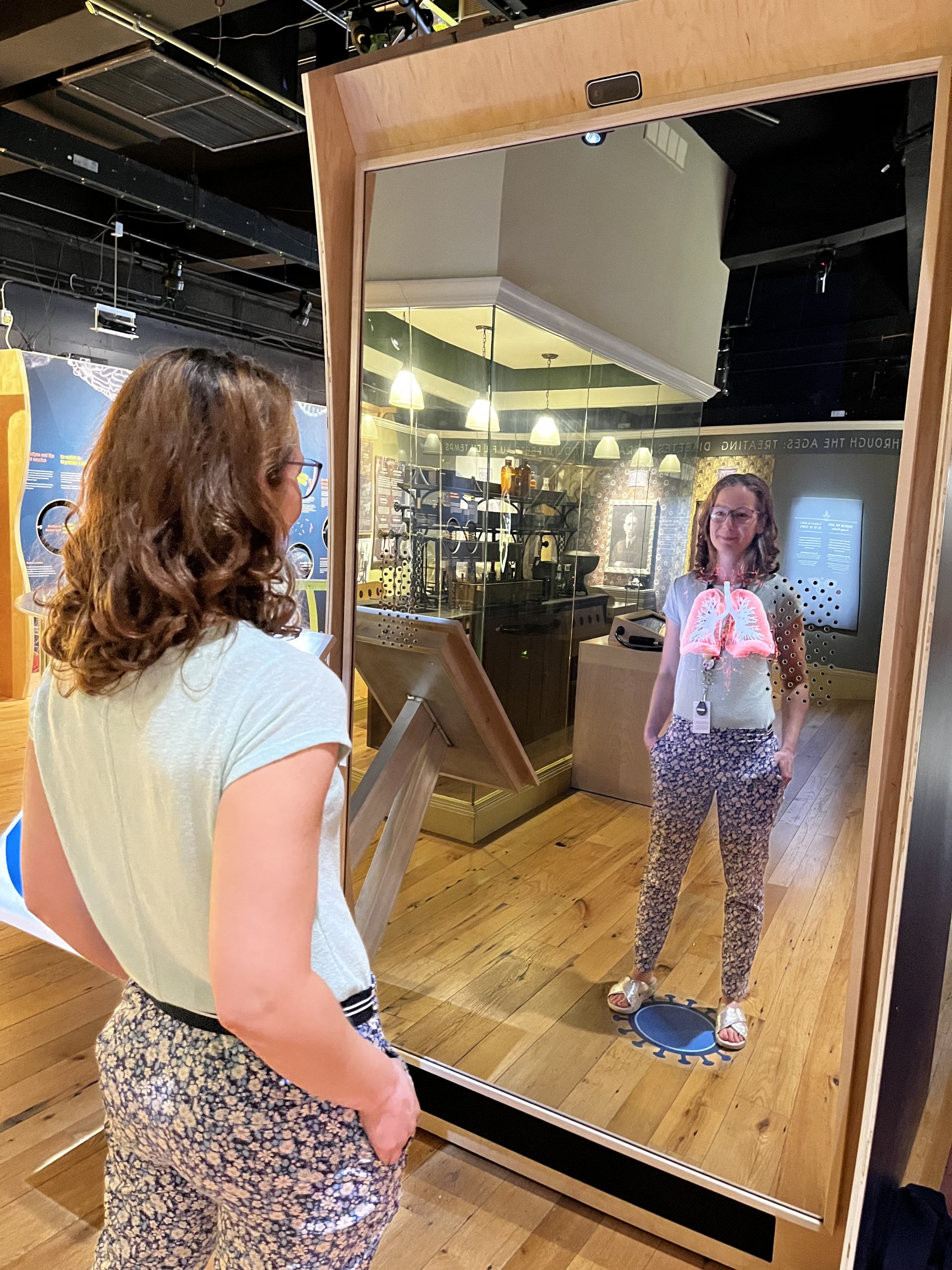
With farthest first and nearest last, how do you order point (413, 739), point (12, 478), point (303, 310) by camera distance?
point (303, 310), point (12, 478), point (413, 739)

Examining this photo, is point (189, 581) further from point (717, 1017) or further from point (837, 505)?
point (717, 1017)

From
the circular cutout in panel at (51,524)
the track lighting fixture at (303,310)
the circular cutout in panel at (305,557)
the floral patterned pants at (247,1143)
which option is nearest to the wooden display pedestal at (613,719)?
the floral patterned pants at (247,1143)

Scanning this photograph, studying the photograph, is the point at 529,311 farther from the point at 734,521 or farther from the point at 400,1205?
the point at 400,1205

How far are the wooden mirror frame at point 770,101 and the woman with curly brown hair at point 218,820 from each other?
943 millimetres

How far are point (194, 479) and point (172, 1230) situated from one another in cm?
86

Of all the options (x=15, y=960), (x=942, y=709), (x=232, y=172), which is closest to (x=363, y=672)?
(x=942, y=709)

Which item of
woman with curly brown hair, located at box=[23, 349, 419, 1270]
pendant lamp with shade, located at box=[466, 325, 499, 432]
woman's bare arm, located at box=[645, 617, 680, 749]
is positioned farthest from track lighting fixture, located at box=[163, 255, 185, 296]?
woman with curly brown hair, located at box=[23, 349, 419, 1270]

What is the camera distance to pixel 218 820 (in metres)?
0.79

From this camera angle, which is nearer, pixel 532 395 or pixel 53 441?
pixel 532 395

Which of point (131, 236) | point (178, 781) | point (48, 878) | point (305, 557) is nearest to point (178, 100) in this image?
point (131, 236)

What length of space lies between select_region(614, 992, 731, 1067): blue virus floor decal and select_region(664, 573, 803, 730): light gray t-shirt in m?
0.63

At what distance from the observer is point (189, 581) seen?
0.85 metres

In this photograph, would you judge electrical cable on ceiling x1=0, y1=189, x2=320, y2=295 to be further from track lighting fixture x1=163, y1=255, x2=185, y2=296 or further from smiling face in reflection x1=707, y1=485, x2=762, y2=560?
smiling face in reflection x1=707, y1=485, x2=762, y2=560

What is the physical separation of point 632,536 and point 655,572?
0.31 ft
